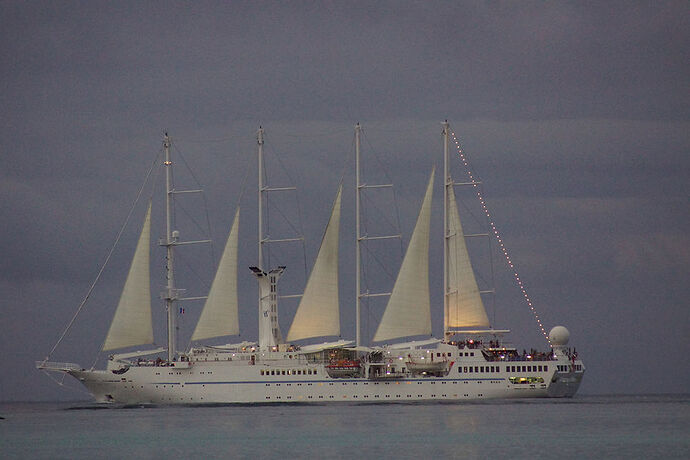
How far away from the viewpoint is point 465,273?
104 metres

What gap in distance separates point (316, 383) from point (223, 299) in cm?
900

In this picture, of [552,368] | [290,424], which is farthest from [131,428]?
[552,368]

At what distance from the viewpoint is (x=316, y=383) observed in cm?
10300

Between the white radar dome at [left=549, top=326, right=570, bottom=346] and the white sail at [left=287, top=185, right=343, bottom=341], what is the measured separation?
16291 mm

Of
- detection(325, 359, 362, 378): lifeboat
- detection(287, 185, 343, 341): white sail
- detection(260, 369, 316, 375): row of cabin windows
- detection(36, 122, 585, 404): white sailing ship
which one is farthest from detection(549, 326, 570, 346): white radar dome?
detection(260, 369, 316, 375): row of cabin windows

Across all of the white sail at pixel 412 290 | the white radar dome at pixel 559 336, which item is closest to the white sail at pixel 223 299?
the white sail at pixel 412 290

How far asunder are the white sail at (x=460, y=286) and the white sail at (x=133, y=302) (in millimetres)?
22071

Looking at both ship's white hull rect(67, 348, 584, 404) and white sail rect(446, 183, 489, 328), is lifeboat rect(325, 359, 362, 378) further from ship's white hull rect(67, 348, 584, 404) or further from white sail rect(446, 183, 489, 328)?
A: white sail rect(446, 183, 489, 328)

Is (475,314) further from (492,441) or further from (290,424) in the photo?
(492,441)

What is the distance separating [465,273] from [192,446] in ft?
112

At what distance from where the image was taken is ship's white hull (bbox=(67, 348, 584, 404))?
4016 inches

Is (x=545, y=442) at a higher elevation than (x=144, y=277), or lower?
lower

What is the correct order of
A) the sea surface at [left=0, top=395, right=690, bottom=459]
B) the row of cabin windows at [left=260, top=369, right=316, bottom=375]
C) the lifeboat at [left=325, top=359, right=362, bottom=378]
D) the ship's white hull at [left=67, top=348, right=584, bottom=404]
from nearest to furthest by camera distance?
the sea surface at [left=0, top=395, right=690, bottom=459] → the ship's white hull at [left=67, top=348, right=584, bottom=404] → the row of cabin windows at [left=260, top=369, right=316, bottom=375] → the lifeboat at [left=325, top=359, right=362, bottom=378]

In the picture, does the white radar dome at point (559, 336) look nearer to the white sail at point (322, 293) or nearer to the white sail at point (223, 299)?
the white sail at point (322, 293)
